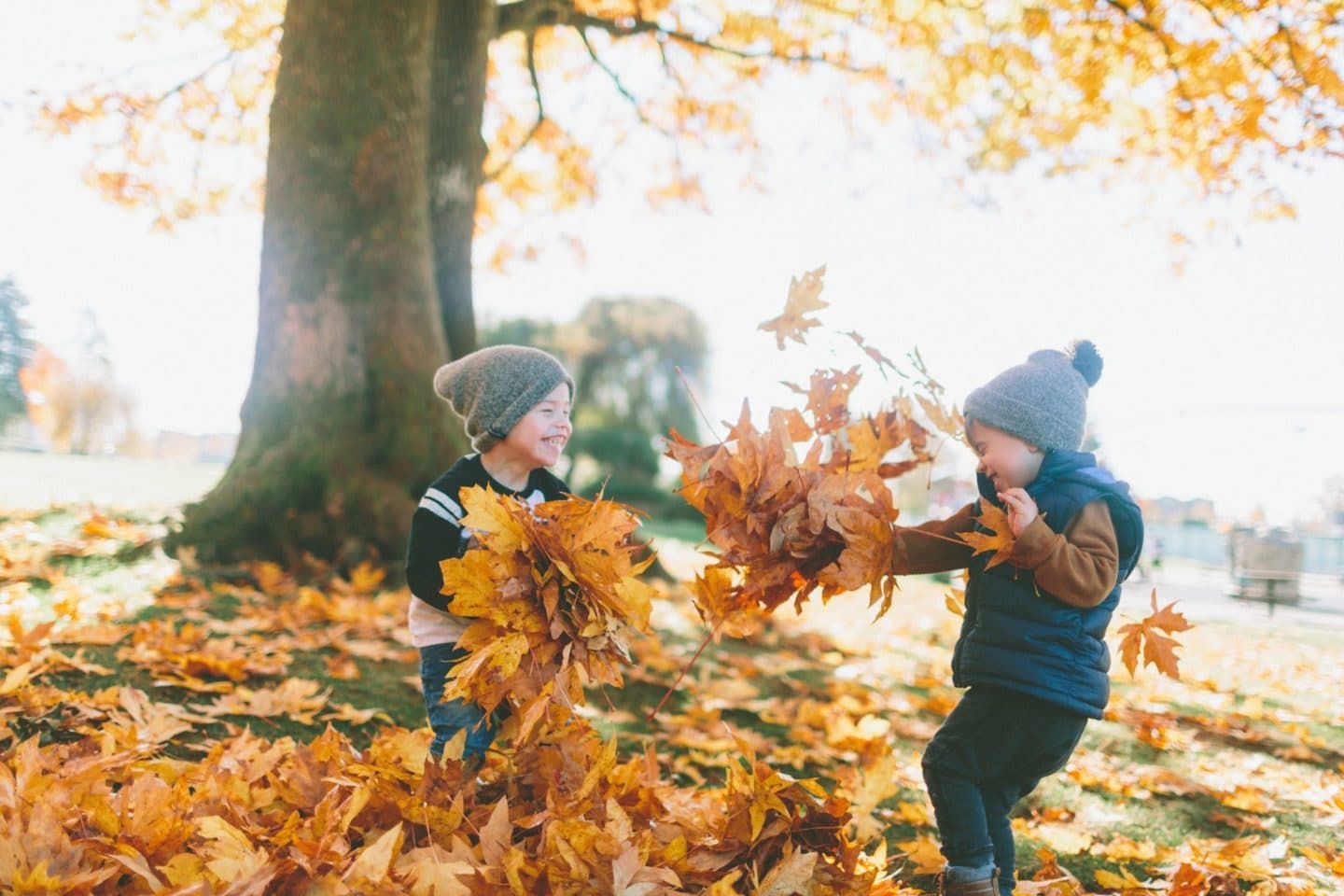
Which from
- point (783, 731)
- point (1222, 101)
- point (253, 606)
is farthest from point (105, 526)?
point (1222, 101)

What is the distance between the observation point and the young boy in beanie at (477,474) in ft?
7.40

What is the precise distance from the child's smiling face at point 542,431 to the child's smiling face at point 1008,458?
3.54 ft

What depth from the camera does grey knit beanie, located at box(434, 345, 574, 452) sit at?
236 cm

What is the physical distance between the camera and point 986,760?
1940 mm

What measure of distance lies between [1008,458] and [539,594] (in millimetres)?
1136

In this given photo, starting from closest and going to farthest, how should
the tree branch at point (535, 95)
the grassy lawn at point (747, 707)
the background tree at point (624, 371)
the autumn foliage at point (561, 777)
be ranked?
the autumn foliage at point (561, 777) < the grassy lawn at point (747, 707) < the tree branch at point (535, 95) < the background tree at point (624, 371)

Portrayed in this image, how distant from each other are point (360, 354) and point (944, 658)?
4.18 m

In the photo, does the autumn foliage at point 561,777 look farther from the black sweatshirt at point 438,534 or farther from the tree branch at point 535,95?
the tree branch at point 535,95

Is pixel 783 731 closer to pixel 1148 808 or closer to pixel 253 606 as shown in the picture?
pixel 1148 808

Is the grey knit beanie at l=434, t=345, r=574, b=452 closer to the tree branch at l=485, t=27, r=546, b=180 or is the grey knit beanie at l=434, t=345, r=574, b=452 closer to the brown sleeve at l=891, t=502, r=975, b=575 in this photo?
the brown sleeve at l=891, t=502, r=975, b=575

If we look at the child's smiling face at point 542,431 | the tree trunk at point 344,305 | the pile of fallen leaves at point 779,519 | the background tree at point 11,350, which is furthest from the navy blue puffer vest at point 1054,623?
the background tree at point 11,350

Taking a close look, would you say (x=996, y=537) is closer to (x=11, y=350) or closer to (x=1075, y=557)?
(x=1075, y=557)

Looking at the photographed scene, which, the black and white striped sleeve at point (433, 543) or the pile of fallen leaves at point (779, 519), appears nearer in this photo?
the pile of fallen leaves at point (779, 519)

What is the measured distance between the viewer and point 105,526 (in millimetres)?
5469
